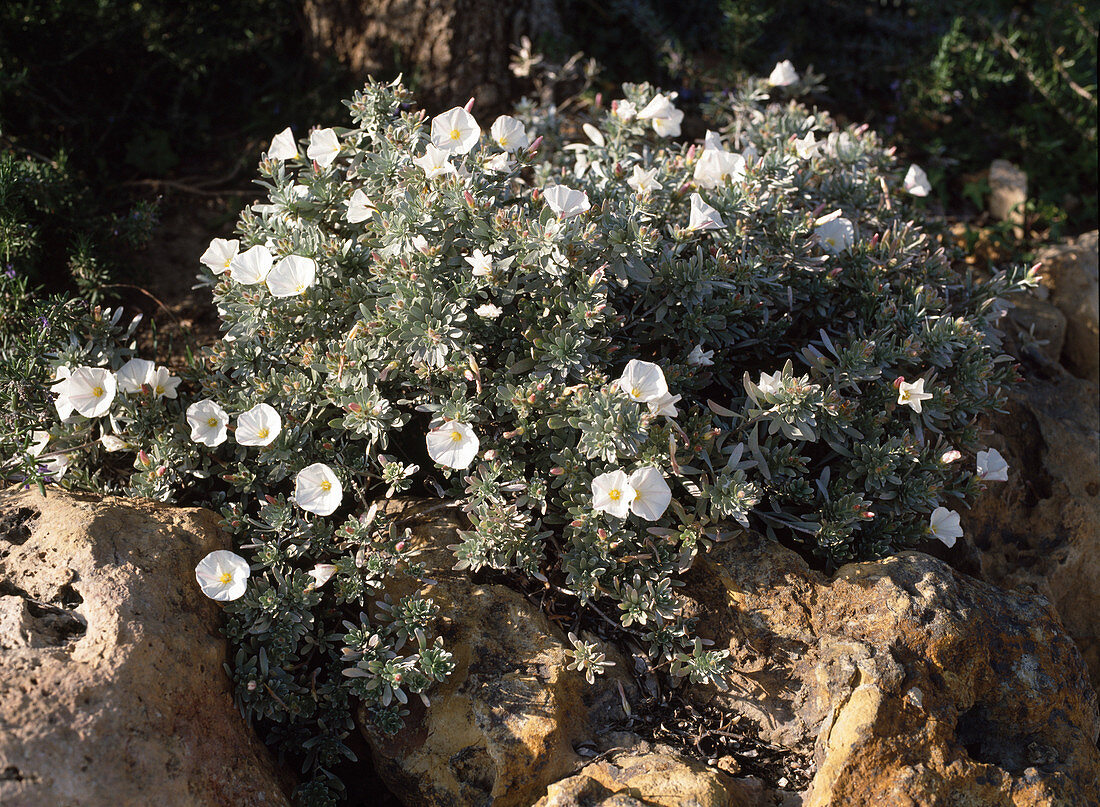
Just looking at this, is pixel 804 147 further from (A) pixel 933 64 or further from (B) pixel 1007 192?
(B) pixel 1007 192

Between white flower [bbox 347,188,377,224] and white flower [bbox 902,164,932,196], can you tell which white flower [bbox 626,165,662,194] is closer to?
white flower [bbox 347,188,377,224]

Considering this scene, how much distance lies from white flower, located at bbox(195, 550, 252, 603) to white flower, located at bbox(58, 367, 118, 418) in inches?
25.6

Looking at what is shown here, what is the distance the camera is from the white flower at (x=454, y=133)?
2809 millimetres

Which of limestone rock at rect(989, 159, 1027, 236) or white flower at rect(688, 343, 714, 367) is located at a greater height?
white flower at rect(688, 343, 714, 367)

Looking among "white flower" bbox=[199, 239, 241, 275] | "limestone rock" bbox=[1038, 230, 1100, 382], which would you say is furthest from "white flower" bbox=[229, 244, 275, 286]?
"limestone rock" bbox=[1038, 230, 1100, 382]

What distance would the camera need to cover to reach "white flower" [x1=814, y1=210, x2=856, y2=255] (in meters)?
3.21

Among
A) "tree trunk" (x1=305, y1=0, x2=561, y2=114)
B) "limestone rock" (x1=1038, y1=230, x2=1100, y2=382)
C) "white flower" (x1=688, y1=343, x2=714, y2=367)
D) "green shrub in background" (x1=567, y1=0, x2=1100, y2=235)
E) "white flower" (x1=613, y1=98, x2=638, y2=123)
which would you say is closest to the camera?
"white flower" (x1=688, y1=343, x2=714, y2=367)

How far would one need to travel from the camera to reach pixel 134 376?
2801 millimetres

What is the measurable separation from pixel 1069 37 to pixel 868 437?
414 cm

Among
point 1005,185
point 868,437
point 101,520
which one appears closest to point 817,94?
point 1005,185

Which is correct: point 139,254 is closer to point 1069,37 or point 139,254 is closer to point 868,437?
point 868,437

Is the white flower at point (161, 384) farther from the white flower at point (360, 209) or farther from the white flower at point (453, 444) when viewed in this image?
the white flower at point (453, 444)

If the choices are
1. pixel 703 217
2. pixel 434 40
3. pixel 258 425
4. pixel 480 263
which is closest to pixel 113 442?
pixel 258 425

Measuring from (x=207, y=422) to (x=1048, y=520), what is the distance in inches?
118
